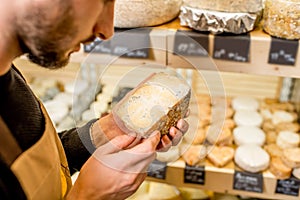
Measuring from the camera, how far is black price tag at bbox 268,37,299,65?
1.13 m

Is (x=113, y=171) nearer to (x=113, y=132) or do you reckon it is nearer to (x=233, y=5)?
(x=113, y=132)

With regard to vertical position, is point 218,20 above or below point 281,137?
above

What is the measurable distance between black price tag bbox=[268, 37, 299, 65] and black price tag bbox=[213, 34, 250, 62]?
71 millimetres

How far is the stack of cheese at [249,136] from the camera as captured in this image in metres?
1.41

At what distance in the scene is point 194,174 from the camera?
1.43 meters

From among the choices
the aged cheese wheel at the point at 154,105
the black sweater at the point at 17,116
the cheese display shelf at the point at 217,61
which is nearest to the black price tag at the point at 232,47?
the cheese display shelf at the point at 217,61

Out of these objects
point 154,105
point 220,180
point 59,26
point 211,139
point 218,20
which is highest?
point 59,26

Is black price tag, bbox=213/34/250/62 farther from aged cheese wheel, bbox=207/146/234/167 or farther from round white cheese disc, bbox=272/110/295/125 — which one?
round white cheese disc, bbox=272/110/295/125

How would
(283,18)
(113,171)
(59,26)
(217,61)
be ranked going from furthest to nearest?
(217,61)
(283,18)
(113,171)
(59,26)

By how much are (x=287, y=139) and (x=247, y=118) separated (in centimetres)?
21

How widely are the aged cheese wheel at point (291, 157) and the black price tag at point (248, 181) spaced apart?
0.11 meters

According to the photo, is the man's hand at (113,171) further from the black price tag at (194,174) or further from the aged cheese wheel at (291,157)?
Answer: the aged cheese wheel at (291,157)

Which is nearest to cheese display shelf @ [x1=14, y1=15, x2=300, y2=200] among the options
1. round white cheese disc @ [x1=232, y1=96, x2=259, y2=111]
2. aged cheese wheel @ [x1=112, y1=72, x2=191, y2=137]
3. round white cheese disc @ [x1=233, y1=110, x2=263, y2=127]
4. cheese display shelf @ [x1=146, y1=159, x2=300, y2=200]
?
cheese display shelf @ [x1=146, y1=159, x2=300, y2=200]

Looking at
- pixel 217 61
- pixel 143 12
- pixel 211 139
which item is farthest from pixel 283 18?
pixel 211 139
